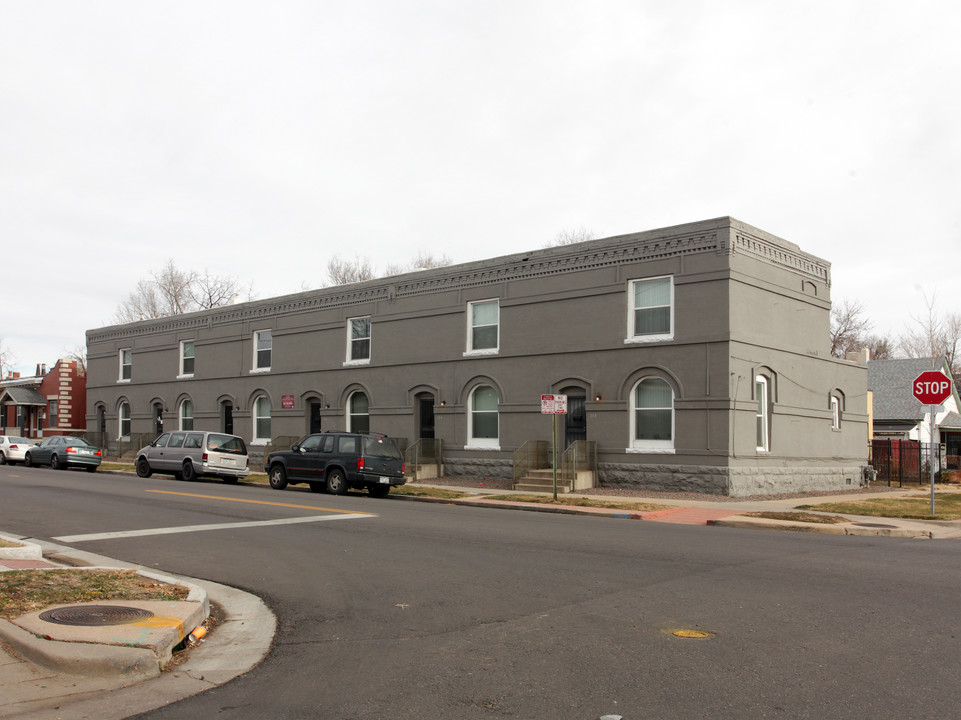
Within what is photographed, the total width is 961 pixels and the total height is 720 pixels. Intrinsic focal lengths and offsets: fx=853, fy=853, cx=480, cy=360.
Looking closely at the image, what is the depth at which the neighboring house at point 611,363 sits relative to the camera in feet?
73.9

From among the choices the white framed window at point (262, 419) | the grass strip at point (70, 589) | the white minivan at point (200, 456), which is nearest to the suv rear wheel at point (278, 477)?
the white minivan at point (200, 456)

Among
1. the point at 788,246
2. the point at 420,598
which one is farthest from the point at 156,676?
the point at 788,246

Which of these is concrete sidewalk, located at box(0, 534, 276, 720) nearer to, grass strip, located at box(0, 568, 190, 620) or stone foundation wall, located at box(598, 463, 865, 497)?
grass strip, located at box(0, 568, 190, 620)

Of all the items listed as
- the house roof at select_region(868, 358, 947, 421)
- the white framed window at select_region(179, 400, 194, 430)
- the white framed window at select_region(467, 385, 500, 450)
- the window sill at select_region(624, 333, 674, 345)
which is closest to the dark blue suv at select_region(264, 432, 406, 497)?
the white framed window at select_region(467, 385, 500, 450)

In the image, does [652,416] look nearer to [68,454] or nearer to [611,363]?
[611,363]

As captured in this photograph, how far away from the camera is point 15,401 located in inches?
2068

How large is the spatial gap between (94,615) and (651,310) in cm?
1852

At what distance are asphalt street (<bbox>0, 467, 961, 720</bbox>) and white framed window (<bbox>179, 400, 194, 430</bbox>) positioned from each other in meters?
24.9

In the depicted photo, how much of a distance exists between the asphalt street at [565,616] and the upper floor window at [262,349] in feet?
68.1

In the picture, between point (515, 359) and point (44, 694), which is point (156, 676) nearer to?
point (44, 694)

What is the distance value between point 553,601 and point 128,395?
39.4 m

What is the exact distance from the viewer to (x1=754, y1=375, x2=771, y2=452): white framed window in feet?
77.8

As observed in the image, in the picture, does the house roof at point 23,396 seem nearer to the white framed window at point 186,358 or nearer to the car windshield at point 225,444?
the white framed window at point 186,358

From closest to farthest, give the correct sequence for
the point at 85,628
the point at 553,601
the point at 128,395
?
the point at 85,628 < the point at 553,601 < the point at 128,395
